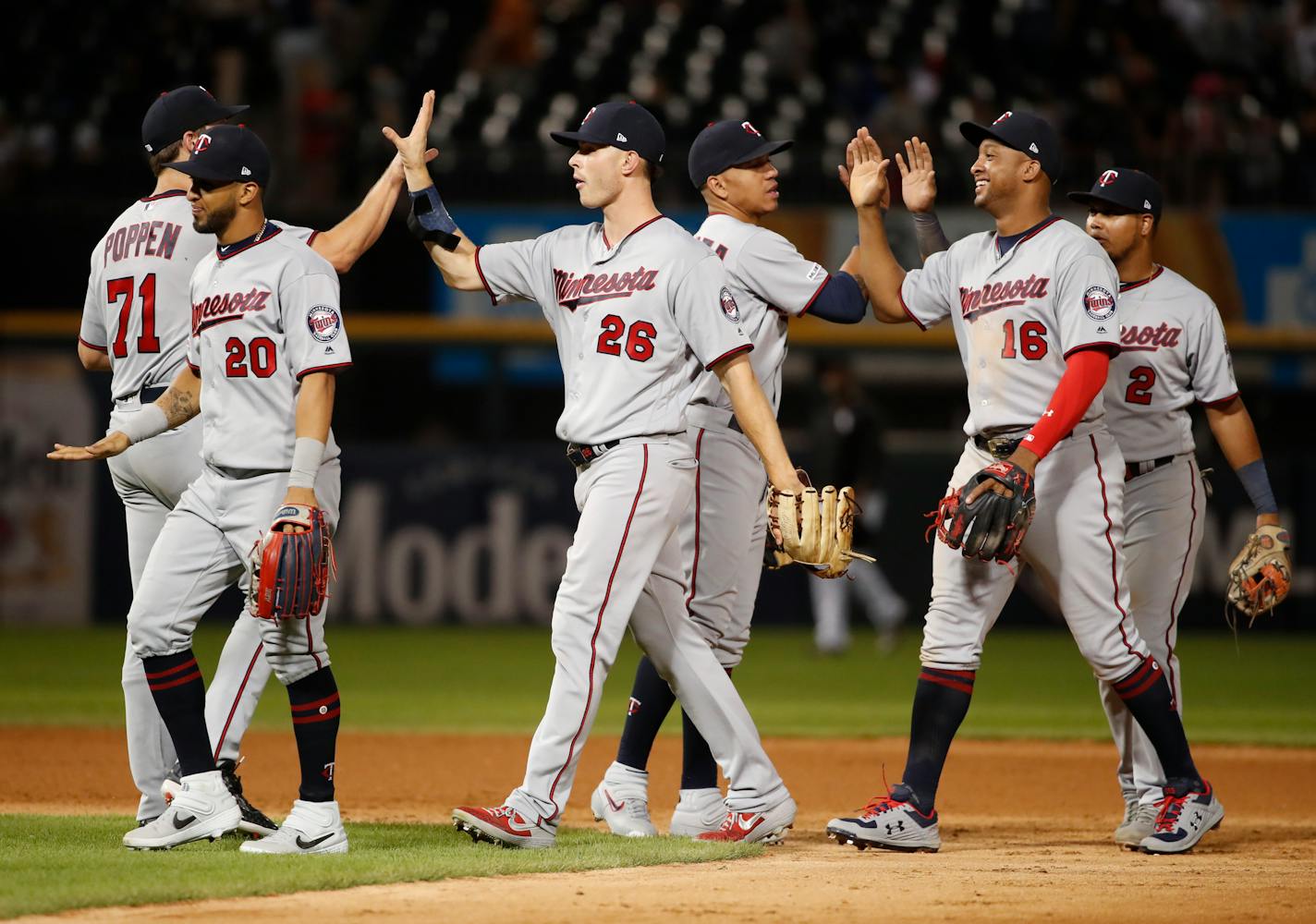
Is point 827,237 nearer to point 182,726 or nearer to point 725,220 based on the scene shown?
point 725,220

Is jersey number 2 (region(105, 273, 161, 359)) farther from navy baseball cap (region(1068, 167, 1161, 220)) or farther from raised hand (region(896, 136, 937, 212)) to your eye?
navy baseball cap (region(1068, 167, 1161, 220))

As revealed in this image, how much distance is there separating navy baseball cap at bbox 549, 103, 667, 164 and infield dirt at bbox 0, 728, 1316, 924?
6.96 feet

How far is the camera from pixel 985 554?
204 inches

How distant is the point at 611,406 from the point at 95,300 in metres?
1.75

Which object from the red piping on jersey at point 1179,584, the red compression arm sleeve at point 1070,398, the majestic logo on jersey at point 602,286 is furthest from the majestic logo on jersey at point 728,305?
the red piping on jersey at point 1179,584

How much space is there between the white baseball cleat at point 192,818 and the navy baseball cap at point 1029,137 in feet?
10.00

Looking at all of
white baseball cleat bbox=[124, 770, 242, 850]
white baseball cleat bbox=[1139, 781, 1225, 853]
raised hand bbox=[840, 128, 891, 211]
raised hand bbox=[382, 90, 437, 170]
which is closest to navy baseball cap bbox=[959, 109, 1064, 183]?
raised hand bbox=[840, 128, 891, 211]

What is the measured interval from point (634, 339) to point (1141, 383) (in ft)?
6.23

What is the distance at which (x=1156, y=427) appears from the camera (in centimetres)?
592

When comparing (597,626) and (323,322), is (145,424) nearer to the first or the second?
(323,322)

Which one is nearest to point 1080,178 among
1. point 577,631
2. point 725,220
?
point 725,220

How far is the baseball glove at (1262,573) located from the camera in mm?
5789

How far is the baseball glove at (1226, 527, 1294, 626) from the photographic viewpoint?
228 inches

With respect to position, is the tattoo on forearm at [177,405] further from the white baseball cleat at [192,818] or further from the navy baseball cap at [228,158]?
the white baseball cleat at [192,818]
